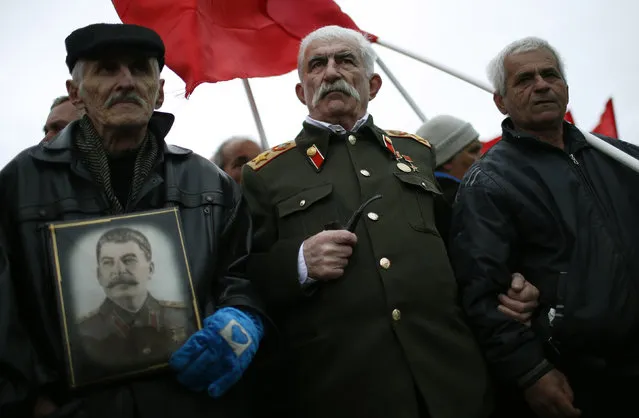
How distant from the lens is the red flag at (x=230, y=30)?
5102 mm

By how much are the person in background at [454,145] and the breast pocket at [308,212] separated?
185 cm

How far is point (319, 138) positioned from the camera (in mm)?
3035

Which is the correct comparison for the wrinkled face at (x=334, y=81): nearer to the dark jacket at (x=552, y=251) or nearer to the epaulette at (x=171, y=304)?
the dark jacket at (x=552, y=251)

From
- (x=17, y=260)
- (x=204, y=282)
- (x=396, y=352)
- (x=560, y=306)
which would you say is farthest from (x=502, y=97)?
(x=17, y=260)

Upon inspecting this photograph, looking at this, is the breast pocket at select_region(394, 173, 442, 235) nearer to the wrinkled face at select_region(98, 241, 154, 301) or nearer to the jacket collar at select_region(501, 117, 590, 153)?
the jacket collar at select_region(501, 117, 590, 153)

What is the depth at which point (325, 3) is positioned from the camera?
5258 millimetres

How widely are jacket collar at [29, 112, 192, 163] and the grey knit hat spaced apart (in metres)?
2.31

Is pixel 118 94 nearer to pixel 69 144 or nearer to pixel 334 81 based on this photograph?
pixel 69 144

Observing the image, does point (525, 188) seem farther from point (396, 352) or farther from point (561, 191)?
point (396, 352)

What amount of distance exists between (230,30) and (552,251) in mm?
3763

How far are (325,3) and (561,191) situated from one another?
3279 millimetres

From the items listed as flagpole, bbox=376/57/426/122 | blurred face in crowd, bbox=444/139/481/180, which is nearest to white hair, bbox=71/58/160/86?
blurred face in crowd, bbox=444/139/481/180

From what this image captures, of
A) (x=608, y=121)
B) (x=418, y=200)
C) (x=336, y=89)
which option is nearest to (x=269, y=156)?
(x=336, y=89)

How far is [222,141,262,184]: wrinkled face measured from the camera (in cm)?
499
